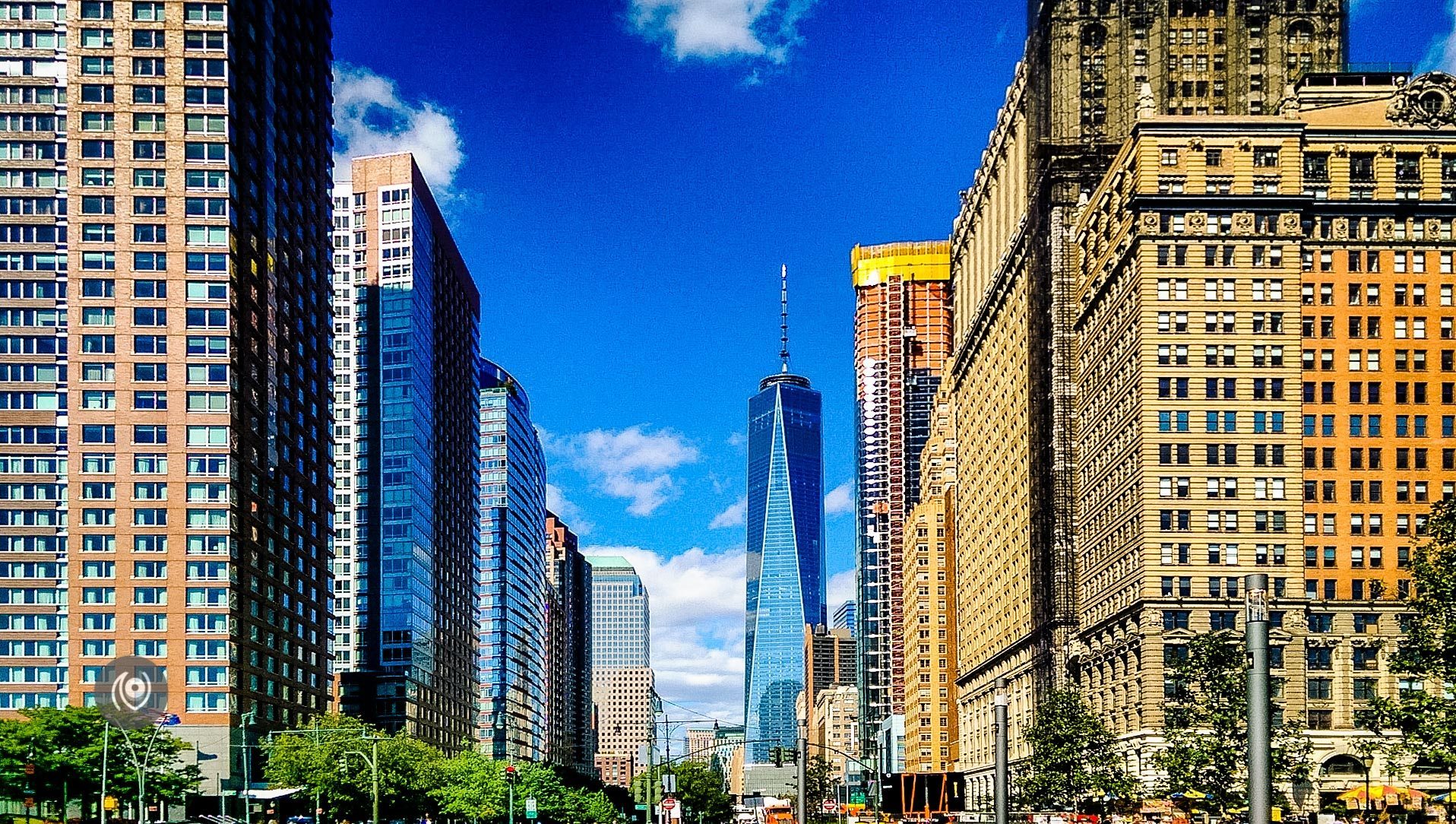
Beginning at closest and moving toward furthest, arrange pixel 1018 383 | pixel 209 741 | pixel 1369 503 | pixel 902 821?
pixel 902 821, pixel 1369 503, pixel 209 741, pixel 1018 383

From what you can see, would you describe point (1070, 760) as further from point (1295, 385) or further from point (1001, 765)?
point (1001, 765)

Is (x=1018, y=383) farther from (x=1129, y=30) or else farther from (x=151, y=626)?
(x=151, y=626)

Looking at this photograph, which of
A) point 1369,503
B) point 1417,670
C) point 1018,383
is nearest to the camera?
point 1417,670

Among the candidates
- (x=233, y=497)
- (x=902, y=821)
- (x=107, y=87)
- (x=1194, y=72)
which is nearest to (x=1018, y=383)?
(x=1194, y=72)

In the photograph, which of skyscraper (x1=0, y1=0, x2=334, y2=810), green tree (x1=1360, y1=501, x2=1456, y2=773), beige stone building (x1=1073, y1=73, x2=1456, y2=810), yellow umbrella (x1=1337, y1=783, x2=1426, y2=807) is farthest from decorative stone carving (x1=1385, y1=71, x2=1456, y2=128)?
skyscraper (x1=0, y1=0, x2=334, y2=810)

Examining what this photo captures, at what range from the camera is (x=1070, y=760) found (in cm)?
11469

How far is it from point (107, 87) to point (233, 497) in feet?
115

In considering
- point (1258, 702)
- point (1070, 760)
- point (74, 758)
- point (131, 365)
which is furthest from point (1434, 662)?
point (131, 365)

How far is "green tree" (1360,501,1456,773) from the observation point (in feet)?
186

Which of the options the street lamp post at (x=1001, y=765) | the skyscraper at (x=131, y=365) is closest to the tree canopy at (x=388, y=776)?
the skyscraper at (x=131, y=365)

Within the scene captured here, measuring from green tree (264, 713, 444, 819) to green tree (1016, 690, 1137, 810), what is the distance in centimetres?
4751

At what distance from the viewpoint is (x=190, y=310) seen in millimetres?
135500

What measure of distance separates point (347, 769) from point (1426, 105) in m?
95.0

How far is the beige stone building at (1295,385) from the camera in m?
121
